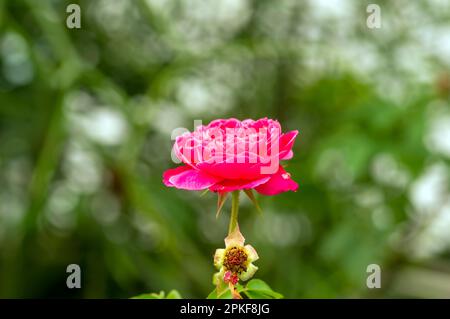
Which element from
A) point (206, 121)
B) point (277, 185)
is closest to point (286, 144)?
point (277, 185)

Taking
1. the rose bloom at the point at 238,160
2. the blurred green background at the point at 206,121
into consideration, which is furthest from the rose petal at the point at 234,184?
the blurred green background at the point at 206,121

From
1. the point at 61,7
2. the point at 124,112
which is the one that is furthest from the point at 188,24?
the point at 124,112

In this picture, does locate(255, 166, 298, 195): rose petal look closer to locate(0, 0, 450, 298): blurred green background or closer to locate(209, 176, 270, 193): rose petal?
locate(209, 176, 270, 193): rose petal

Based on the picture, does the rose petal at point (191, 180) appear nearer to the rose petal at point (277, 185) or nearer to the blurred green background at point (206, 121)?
the rose petal at point (277, 185)

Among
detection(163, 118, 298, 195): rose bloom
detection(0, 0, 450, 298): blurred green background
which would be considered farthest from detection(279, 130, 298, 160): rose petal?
detection(0, 0, 450, 298): blurred green background

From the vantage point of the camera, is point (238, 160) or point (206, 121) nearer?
point (238, 160)

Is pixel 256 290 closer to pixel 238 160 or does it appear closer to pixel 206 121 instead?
pixel 238 160
